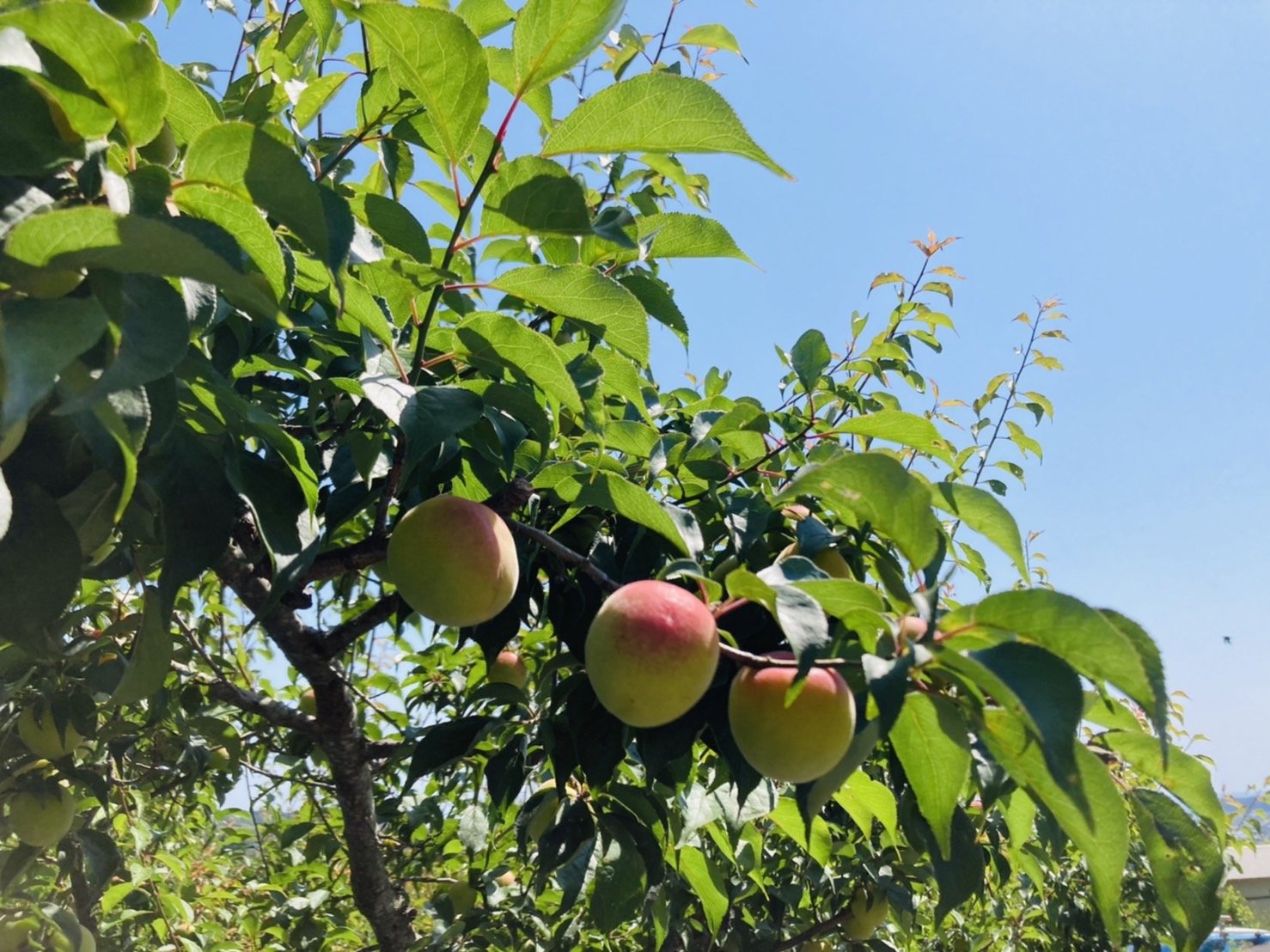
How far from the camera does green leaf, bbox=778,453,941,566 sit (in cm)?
78

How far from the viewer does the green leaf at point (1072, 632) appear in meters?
0.68

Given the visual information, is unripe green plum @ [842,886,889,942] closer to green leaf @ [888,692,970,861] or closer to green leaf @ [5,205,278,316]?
green leaf @ [888,692,970,861]

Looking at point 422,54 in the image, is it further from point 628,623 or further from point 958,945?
point 958,945

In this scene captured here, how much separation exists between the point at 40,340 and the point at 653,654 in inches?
22.3

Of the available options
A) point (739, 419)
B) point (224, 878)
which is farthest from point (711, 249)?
point (224, 878)

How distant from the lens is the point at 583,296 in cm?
95

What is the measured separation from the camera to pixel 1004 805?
1.03 metres

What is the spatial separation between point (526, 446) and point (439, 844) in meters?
1.93

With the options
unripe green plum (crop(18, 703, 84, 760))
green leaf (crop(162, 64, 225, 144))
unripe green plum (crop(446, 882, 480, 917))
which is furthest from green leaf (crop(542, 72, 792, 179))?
unripe green plum (crop(446, 882, 480, 917))

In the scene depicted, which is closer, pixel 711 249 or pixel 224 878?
pixel 711 249

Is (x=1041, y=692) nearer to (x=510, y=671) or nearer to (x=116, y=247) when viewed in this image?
(x=116, y=247)

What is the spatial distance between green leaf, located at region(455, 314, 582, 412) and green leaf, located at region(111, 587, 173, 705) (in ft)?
1.42

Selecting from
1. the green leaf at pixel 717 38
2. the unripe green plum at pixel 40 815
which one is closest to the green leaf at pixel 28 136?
the green leaf at pixel 717 38

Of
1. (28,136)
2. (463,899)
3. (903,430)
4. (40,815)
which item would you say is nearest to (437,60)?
(28,136)
